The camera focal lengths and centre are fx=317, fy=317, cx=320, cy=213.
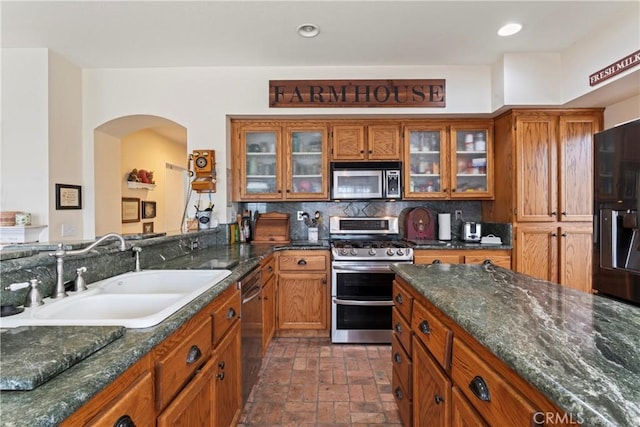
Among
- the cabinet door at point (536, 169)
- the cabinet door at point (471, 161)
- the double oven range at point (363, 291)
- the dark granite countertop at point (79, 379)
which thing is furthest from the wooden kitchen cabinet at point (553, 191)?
the dark granite countertop at point (79, 379)

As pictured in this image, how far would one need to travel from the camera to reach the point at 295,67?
316 cm

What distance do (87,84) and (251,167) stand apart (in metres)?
1.80

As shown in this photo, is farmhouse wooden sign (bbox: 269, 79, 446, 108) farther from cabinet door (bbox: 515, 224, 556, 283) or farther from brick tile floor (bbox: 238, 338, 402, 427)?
brick tile floor (bbox: 238, 338, 402, 427)

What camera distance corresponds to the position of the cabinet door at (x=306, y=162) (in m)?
3.40

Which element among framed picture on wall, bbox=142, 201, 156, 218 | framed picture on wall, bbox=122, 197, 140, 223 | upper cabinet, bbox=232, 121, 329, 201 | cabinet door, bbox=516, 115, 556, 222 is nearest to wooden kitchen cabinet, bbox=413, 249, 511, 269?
cabinet door, bbox=516, 115, 556, 222

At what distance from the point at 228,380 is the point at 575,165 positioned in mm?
3525

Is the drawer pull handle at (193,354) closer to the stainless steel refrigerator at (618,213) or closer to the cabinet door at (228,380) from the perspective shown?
the cabinet door at (228,380)

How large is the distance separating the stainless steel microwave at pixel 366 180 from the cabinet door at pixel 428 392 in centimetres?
206

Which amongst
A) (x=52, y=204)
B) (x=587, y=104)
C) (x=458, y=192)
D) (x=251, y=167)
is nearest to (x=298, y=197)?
(x=251, y=167)

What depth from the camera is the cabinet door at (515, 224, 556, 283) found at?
309 centimetres

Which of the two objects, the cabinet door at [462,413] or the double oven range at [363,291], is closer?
the cabinet door at [462,413]

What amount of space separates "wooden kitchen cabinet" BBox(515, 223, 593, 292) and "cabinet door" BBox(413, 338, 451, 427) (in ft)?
7.19

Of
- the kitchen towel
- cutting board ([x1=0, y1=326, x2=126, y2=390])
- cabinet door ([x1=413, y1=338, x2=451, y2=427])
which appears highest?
the kitchen towel

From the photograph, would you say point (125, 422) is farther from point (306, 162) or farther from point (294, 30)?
point (306, 162)
